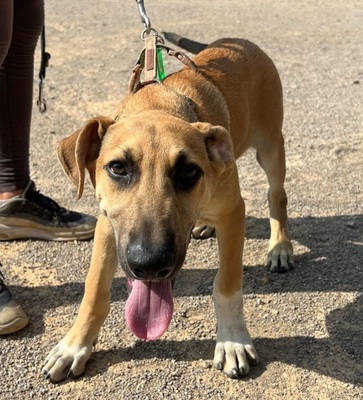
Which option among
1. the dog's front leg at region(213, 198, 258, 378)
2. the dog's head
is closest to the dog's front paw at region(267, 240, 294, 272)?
the dog's front leg at region(213, 198, 258, 378)

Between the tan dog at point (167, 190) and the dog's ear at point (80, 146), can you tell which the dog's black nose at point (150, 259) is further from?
the dog's ear at point (80, 146)

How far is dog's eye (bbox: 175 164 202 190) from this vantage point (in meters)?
3.17

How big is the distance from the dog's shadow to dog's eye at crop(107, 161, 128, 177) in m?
1.24

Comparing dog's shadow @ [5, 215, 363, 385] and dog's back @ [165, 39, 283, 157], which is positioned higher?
dog's back @ [165, 39, 283, 157]

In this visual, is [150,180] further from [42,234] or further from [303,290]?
[42,234]

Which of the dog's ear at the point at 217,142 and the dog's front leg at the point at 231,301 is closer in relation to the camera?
the dog's ear at the point at 217,142

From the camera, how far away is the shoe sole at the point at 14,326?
155 inches

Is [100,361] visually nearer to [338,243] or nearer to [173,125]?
[173,125]

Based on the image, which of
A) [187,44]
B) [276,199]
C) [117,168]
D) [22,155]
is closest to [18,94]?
[22,155]

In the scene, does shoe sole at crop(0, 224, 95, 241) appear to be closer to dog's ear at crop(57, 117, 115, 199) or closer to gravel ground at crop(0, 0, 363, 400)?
gravel ground at crop(0, 0, 363, 400)

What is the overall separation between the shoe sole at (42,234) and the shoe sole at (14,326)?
1.07 meters

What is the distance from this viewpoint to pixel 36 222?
196 inches

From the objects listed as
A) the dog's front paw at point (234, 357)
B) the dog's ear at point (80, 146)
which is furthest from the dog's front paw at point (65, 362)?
the dog's ear at point (80, 146)

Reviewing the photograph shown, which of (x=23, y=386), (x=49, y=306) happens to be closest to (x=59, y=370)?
(x=23, y=386)
